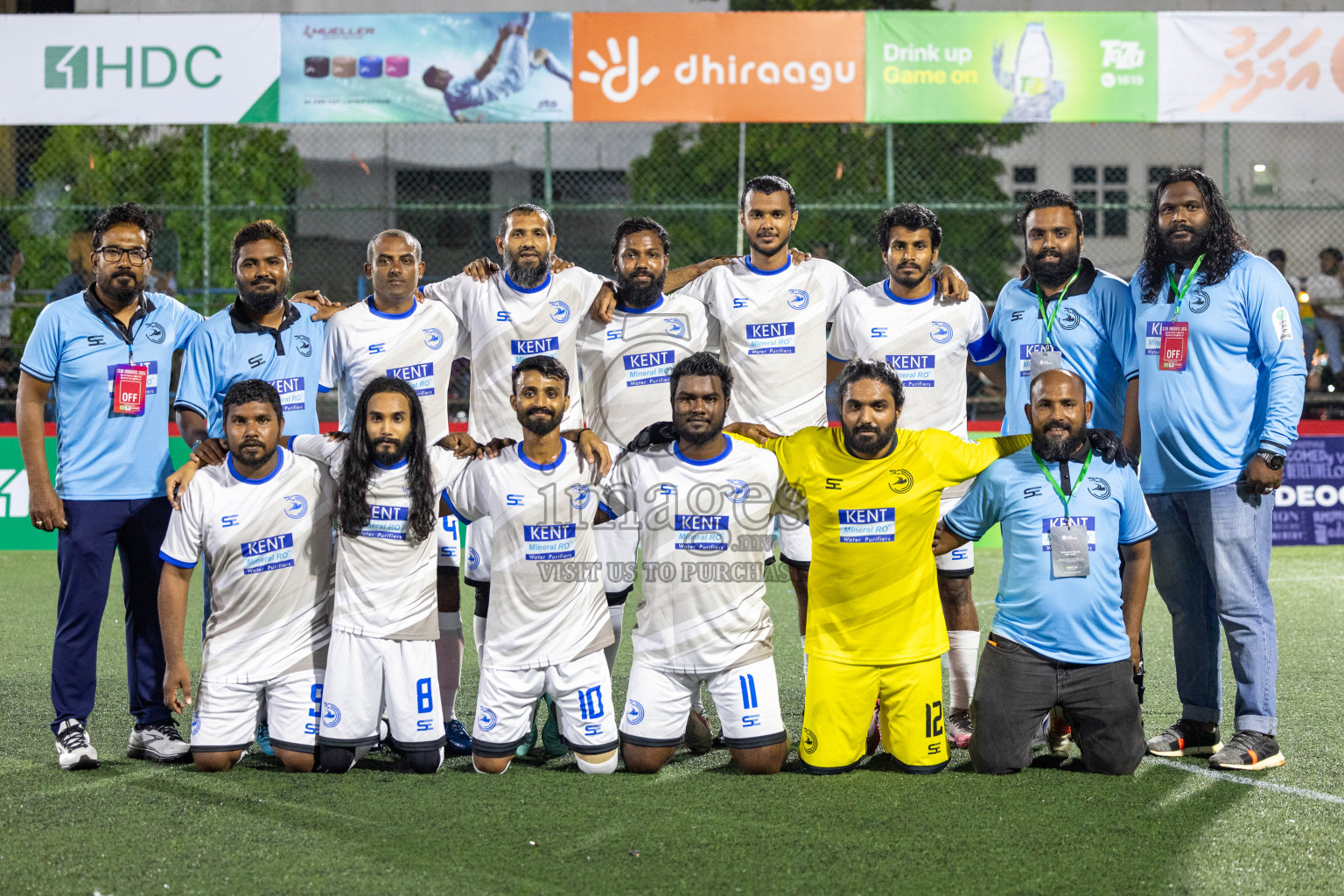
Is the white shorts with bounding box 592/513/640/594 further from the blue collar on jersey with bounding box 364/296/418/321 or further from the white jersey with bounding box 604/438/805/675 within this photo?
the blue collar on jersey with bounding box 364/296/418/321

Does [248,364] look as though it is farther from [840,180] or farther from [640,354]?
[840,180]

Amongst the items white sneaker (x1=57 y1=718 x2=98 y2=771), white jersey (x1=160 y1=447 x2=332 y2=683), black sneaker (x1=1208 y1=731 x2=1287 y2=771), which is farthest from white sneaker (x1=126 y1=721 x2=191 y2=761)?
black sneaker (x1=1208 y1=731 x2=1287 y2=771)

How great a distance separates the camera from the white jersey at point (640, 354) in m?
5.52

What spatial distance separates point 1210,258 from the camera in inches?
200

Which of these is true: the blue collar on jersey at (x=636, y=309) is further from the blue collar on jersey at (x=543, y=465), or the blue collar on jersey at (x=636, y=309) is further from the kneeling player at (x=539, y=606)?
the blue collar on jersey at (x=543, y=465)

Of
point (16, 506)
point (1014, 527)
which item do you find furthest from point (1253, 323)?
point (16, 506)

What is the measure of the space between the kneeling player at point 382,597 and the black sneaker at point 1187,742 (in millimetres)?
2954

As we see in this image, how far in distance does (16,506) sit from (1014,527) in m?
9.62

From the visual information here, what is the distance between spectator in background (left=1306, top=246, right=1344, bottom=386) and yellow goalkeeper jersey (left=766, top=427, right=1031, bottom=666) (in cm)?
1000

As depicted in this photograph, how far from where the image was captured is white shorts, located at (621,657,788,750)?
191 inches

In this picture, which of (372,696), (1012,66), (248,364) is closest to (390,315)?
(248,364)

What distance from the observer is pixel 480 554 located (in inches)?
205

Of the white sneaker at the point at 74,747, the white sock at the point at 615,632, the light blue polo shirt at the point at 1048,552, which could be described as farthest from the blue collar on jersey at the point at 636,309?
the white sneaker at the point at 74,747

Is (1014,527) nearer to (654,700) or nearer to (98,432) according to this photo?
(654,700)
